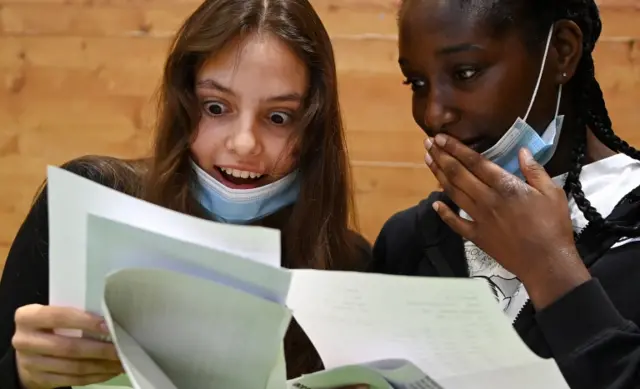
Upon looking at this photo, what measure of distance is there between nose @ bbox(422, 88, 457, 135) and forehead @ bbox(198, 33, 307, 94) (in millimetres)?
203

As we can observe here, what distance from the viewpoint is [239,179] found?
0.97 m

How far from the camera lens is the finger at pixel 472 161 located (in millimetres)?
769

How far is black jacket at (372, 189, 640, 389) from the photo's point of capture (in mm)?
661

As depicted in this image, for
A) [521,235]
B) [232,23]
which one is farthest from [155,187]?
[521,235]

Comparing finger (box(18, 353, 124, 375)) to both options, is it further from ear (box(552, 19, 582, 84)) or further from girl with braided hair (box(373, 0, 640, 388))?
ear (box(552, 19, 582, 84))

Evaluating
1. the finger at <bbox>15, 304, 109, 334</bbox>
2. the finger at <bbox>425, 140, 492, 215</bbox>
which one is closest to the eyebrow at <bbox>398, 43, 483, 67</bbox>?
the finger at <bbox>425, 140, 492, 215</bbox>

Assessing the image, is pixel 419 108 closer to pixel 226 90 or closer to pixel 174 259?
pixel 226 90

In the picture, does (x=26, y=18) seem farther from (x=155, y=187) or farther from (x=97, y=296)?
(x=97, y=296)

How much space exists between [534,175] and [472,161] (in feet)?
0.24

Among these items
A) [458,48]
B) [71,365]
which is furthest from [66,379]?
[458,48]

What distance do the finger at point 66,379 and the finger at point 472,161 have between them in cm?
44

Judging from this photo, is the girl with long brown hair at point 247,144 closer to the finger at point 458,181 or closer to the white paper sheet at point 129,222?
the finger at point 458,181

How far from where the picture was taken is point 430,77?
0.82m

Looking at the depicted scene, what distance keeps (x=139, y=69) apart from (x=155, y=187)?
0.68 m
